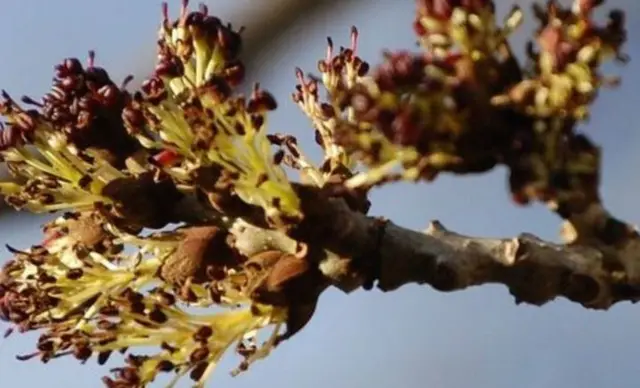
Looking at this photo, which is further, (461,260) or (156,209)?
(156,209)

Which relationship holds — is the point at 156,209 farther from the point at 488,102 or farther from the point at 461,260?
the point at 488,102

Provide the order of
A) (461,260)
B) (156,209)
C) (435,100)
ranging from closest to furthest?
(435,100) → (461,260) → (156,209)

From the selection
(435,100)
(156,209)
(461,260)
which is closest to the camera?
(435,100)

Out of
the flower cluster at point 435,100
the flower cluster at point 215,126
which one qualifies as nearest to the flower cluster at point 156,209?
the flower cluster at point 215,126

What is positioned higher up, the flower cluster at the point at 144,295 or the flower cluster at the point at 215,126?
the flower cluster at the point at 215,126

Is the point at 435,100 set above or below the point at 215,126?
below

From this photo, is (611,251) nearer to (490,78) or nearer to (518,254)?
(518,254)

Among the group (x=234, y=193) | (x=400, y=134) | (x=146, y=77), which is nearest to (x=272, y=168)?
(x=234, y=193)

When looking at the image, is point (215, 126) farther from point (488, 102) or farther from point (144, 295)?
point (488, 102)

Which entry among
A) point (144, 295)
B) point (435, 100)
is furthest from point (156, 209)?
point (435, 100)

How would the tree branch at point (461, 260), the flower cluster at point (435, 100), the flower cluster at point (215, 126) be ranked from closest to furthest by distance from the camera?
the flower cluster at point (435, 100), the tree branch at point (461, 260), the flower cluster at point (215, 126)

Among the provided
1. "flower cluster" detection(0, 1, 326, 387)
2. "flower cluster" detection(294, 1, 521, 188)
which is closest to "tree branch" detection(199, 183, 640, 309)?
"flower cluster" detection(0, 1, 326, 387)

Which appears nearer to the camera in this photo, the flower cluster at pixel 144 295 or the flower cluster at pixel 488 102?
the flower cluster at pixel 488 102

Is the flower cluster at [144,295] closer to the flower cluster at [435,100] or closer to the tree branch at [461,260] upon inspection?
the tree branch at [461,260]
